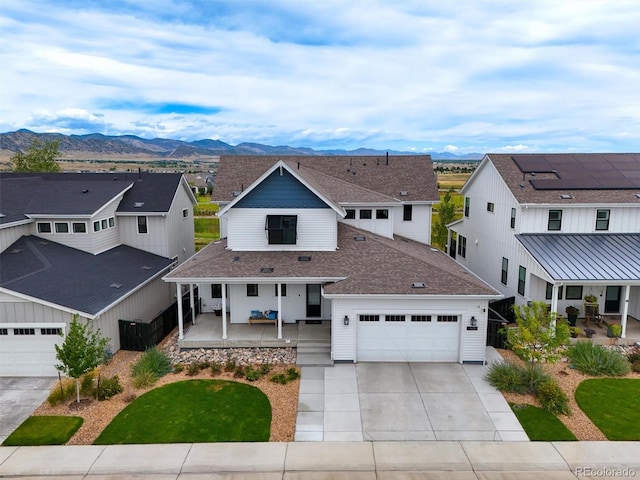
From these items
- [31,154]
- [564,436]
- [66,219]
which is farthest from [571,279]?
[31,154]

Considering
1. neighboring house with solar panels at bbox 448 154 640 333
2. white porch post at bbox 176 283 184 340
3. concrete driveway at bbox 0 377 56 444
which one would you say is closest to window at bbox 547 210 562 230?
neighboring house with solar panels at bbox 448 154 640 333

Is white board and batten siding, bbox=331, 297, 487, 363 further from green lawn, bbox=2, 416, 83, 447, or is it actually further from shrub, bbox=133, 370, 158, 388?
green lawn, bbox=2, 416, 83, 447

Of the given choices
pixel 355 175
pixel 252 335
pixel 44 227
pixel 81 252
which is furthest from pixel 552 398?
pixel 44 227

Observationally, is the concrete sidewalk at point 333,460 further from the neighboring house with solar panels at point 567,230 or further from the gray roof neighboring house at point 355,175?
the gray roof neighboring house at point 355,175

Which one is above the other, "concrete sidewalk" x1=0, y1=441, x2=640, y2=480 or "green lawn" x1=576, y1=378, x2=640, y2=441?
"green lawn" x1=576, y1=378, x2=640, y2=441

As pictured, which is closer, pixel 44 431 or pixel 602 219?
pixel 44 431

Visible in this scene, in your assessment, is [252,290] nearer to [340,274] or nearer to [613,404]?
[340,274]

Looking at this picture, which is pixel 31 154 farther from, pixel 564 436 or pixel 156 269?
pixel 564 436
